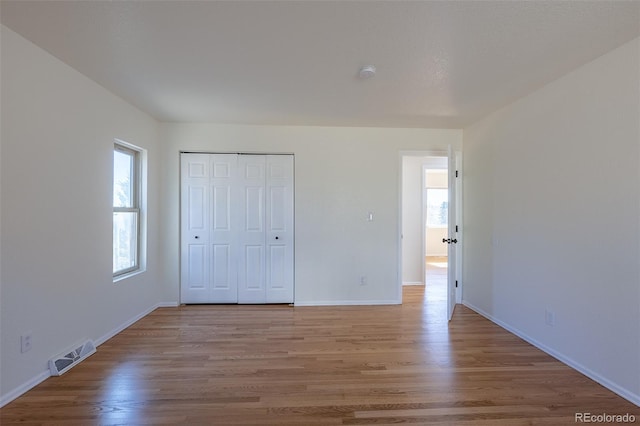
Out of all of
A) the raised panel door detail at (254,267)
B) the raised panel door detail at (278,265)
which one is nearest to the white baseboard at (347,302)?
the raised panel door detail at (278,265)

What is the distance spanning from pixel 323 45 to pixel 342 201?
2.24 meters

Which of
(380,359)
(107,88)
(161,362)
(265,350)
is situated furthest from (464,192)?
(107,88)

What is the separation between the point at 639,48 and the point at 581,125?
0.56m

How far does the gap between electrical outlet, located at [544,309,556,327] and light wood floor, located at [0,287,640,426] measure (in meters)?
0.29

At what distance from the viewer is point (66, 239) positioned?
2.37m

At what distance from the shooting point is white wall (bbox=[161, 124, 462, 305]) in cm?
397

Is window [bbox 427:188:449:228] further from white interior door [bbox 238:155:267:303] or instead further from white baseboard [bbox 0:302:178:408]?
white baseboard [bbox 0:302:178:408]

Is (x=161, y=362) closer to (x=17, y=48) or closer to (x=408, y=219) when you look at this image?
(x=17, y=48)

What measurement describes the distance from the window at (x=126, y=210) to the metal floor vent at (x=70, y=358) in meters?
0.78

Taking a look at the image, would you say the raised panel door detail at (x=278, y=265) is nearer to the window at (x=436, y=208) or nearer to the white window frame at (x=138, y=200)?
the white window frame at (x=138, y=200)

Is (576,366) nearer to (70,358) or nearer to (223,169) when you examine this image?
(70,358)

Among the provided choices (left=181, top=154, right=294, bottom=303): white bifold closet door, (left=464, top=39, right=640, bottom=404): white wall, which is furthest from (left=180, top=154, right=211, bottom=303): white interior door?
(left=464, top=39, right=640, bottom=404): white wall

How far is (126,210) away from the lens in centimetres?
331

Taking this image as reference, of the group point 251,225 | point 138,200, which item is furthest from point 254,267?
point 138,200
